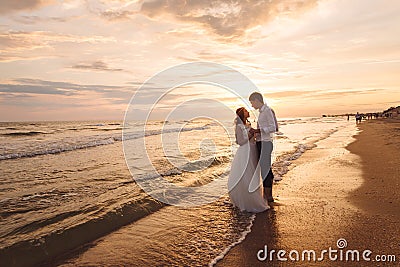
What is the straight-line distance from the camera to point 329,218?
18.4 feet

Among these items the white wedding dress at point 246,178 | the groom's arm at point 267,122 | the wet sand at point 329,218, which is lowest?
the wet sand at point 329,218

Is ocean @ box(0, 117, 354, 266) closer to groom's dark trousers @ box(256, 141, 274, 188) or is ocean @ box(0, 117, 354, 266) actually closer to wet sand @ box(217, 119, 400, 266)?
wet sand @ box(217, 119, 400, 266)

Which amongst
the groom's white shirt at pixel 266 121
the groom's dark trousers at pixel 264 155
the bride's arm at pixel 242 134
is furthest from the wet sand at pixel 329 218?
the groom's white shirt at pixel 266 121

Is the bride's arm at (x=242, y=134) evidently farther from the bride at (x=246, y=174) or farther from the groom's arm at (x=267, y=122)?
the groom's arm at (x=267, y=122)

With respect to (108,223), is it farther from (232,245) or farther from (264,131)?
(264,131)

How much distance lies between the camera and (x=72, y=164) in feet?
45.4

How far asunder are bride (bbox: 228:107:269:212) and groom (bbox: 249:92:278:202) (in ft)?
0.48

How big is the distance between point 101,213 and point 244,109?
3798 mm

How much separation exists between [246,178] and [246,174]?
0.28 ft

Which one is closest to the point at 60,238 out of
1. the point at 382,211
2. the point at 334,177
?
the point at 382,211

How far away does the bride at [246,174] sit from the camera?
6.34 metres

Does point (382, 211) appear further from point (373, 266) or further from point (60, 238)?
point (60, 238)

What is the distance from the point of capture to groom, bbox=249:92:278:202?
21.4 feet

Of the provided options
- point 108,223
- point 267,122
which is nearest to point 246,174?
point 267,122
